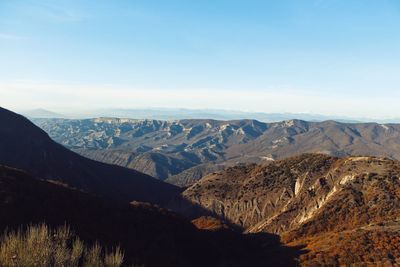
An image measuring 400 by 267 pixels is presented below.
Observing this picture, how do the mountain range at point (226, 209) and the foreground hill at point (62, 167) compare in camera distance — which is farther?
the foreground hill at point (62, 167)

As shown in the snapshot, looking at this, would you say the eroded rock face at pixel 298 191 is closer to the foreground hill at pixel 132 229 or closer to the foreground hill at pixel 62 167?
the foreground hill at pixel 132 229

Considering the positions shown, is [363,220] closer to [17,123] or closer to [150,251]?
[150,251]

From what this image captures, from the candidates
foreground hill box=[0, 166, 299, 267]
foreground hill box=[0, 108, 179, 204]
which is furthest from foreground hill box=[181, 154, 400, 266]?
foreground hill box=[0, 108, 179, 204]

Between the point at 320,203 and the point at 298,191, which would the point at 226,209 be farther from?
the point at 320,203

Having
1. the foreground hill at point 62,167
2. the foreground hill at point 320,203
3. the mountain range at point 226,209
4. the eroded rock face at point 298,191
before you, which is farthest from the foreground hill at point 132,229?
the foreground hill at point 62,167

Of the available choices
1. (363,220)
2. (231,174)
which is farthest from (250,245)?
(231,174)
